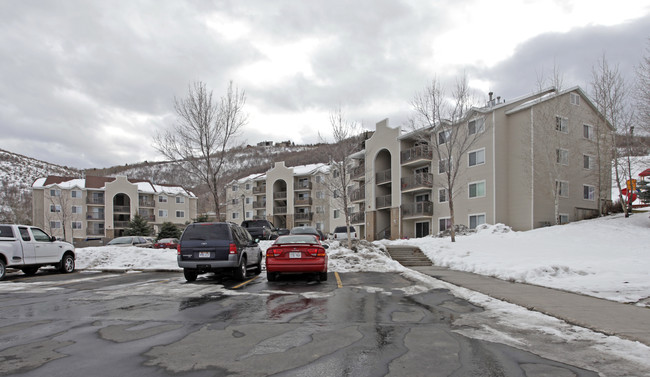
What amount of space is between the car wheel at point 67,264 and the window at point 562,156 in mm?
30755

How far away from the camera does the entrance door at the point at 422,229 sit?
39.5 metres

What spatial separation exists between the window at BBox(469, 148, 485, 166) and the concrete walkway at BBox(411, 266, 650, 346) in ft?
74.3

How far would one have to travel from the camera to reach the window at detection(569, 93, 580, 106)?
108 ft

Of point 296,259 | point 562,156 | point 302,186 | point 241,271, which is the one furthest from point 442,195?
point 302,186

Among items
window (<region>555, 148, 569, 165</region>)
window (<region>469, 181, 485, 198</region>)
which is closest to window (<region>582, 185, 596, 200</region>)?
window (<region>555, 148, 569, 165</region>)

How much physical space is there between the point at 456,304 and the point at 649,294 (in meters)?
4.29

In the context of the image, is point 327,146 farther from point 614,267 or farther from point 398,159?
point 614,267

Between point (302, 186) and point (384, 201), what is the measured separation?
92.8 ft

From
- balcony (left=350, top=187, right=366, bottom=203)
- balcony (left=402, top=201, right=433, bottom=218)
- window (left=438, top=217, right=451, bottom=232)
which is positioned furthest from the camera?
balcony (left=350, top=187, right=366, bottom=203)

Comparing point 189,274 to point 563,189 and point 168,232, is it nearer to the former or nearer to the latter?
point 563,189

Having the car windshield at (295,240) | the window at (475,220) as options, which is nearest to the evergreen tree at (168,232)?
the window at (475,220)

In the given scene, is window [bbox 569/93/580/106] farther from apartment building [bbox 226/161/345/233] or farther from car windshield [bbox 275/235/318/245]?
apartment building [bbox 226/161/345/233]

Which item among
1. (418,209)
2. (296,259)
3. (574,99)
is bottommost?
(296,259)

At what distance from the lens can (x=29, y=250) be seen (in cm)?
1470
